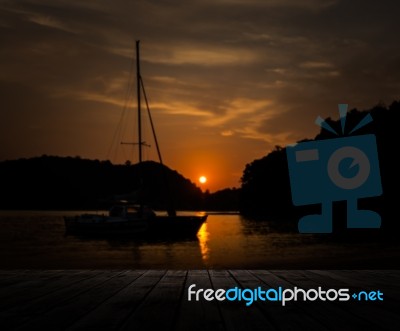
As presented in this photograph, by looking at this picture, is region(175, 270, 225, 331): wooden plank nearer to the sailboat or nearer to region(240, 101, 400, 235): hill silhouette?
the sailboat

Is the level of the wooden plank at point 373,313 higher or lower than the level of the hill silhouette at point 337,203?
lower

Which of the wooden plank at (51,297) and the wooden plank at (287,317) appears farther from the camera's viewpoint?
the wooden plank at (51,297)

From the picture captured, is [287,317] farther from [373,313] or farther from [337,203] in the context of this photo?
[337,203]

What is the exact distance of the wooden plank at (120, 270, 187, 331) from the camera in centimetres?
390

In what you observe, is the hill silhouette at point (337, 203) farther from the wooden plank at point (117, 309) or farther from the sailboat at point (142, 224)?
the wooden plank at point (117, 309)

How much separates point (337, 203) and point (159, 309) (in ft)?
235

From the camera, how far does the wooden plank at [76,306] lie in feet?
12.8

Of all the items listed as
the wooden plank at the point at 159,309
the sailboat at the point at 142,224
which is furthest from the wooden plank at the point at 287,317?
the sailboat at the point at 142,224

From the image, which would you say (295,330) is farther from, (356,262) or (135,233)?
(135,233)

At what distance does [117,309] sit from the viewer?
452 cm

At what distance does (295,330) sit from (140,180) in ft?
133

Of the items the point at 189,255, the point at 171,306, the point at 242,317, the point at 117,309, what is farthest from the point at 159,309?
the point at 189,255

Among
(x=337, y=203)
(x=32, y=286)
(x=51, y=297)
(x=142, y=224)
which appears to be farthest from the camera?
(x=337, y=203)

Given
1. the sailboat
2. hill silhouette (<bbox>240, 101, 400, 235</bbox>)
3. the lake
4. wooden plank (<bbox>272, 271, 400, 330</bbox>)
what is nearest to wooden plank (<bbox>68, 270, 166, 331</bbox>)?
wooden plank (<bbox>272, 271, 400, 330</bbox>)
